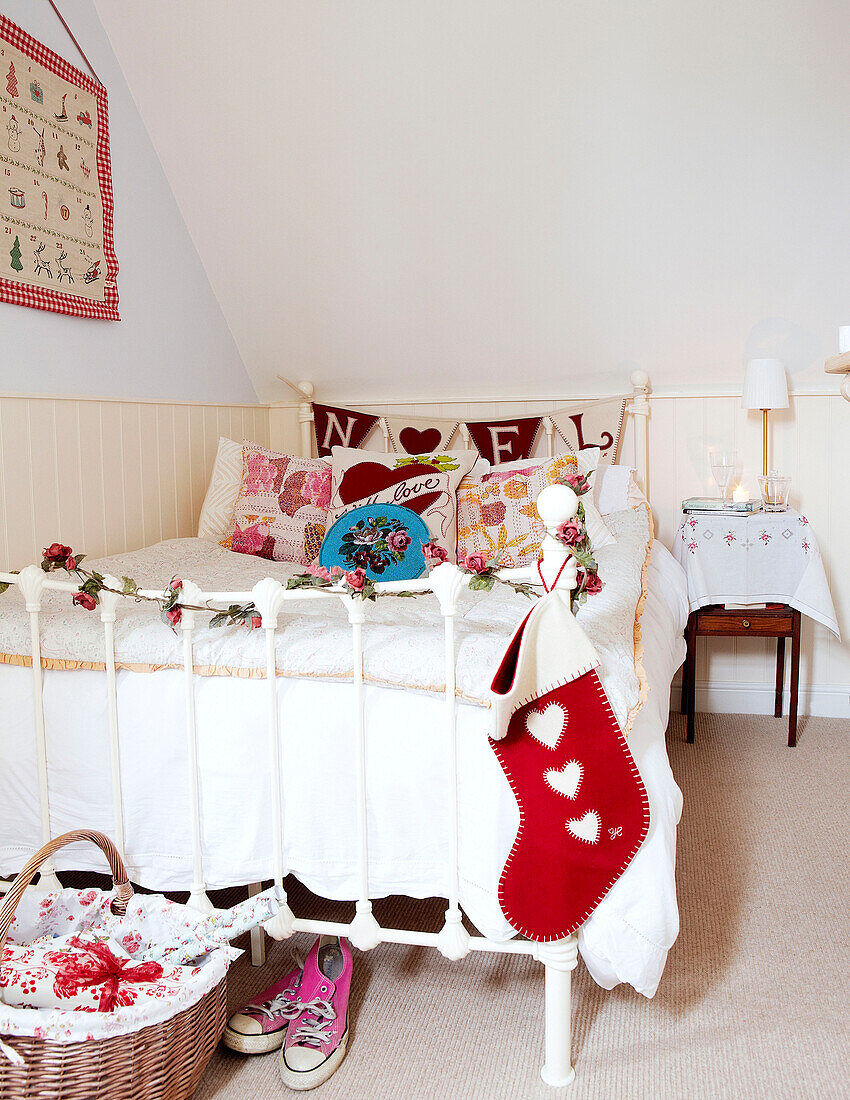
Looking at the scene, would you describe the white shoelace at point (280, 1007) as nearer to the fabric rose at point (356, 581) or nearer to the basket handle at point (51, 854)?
the basket handle at point (51, 854)

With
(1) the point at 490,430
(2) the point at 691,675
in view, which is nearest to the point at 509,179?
(1) the point at 490,430

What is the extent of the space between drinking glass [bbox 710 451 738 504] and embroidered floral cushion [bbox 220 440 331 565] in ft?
4.03

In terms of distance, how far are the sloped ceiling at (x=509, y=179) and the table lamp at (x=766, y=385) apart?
4.6 inches

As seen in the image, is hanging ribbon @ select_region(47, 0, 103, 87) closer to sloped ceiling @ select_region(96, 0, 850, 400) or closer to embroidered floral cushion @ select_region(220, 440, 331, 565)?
sloped ceiling @ select_region(96, 0, 850, 400)

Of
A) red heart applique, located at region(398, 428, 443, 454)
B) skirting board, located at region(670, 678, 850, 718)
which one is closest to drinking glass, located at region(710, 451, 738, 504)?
skirting board, located at region(670, 678, 850, 718)

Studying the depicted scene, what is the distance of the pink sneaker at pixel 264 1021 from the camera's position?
4.79 feet

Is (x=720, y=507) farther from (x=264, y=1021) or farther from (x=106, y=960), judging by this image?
(x=106, y=960)

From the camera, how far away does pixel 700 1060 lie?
1.42 m

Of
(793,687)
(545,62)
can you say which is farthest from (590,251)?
(793,687)

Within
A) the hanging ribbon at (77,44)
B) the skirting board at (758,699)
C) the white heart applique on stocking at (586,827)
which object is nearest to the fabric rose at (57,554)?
the white heart applique on stocking at (586,827)

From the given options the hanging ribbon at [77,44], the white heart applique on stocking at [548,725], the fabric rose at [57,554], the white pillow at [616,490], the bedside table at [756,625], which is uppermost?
the hanging ribbon at [77,44]

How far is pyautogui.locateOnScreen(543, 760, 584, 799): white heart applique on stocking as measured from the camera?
1300 millimetres

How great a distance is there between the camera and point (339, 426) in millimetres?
3250

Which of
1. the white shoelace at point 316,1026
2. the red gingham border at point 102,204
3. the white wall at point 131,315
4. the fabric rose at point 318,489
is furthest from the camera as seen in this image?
the fabric rose at point 318,489
